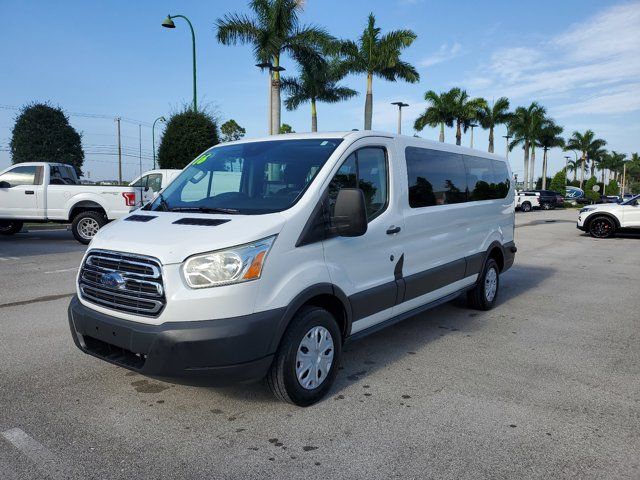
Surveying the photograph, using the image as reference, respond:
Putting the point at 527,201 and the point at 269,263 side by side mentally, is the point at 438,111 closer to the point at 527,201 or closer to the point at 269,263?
the point at 527,201

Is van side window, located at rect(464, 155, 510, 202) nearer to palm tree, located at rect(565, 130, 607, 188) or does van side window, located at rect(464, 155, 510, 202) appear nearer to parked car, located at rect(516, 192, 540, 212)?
parked car, located at rect(516, 192, 540, 212)

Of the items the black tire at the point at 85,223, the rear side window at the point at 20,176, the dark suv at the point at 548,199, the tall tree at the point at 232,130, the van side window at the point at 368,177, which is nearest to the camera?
the van side window at the point at 368,177

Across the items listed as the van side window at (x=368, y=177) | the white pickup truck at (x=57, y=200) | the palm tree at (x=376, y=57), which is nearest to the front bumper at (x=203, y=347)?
the van side window at (x=368, y=177)

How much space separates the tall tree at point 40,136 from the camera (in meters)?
26.6

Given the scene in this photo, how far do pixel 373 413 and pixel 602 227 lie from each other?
53.7 ft

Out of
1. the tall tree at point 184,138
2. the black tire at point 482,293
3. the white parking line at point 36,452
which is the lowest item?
the white parking line at point 36,452

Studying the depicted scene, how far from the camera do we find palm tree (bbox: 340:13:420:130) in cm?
3312

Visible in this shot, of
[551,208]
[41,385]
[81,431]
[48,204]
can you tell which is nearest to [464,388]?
[81,431]

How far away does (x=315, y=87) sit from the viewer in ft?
114

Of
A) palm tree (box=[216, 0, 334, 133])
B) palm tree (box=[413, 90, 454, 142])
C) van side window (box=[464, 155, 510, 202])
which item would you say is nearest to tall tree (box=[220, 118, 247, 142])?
palm tree (box=[413, 90, 454, 142])

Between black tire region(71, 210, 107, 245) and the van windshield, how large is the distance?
9.39 meters

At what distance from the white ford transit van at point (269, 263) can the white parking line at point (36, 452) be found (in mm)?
637

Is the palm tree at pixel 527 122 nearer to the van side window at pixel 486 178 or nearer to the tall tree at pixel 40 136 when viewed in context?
the tall tree at pixel 40 136

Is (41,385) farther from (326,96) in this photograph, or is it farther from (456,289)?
(326,96)
